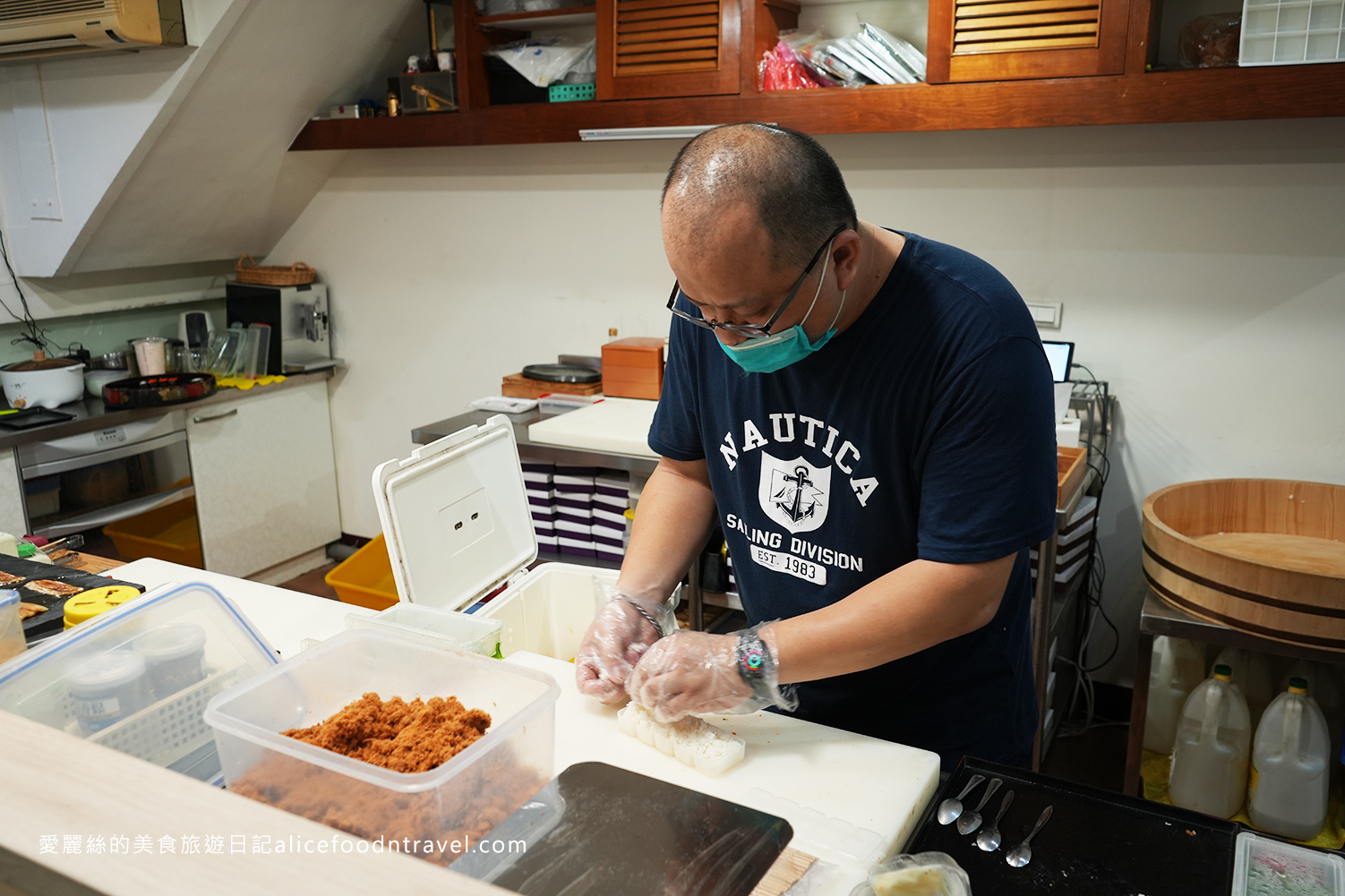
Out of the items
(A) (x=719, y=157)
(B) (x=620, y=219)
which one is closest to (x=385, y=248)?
(B) (x=620, y=219)

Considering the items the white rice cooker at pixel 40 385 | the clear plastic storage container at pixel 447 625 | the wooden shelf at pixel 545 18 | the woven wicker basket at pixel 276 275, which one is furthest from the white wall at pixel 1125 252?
the clear plastic storage container at pixel 447 625

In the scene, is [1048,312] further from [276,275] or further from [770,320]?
[276,275]

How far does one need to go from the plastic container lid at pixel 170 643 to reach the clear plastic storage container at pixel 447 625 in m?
0.20

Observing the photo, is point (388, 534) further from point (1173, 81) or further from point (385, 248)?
point (385, 248)

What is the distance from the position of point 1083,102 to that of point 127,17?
267cm

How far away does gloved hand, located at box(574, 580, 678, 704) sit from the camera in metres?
1.19

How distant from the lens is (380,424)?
415 centimetres

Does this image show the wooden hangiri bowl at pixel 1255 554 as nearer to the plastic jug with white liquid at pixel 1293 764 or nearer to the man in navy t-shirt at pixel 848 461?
the plastic jug with white liquid at pixel 1293 764

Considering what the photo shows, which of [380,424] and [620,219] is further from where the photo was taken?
[380,424]

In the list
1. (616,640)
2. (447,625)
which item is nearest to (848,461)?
(616,640)

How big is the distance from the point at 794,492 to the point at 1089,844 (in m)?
0.53

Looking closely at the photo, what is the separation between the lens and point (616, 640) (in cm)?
127

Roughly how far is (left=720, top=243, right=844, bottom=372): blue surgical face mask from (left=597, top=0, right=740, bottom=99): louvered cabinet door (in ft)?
5.99

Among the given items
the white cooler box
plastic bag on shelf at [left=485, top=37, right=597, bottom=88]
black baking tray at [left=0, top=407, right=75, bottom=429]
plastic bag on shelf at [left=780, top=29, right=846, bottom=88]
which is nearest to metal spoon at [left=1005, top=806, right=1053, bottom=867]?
the white cooler box
